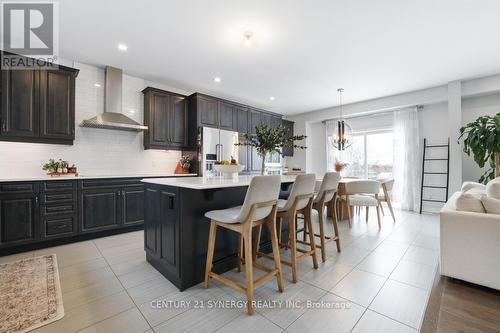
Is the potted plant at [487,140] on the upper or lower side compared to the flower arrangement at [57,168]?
upper

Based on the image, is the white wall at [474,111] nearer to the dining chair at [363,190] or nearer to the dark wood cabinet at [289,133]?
the dining chair at [363,190]

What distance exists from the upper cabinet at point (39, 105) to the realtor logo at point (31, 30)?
7.3 inches

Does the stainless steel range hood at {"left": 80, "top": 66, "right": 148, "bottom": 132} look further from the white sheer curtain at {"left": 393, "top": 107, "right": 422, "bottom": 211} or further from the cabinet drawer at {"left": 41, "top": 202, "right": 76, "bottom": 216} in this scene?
the white sheer curtain at {"left": 393, "top": 107, "right": 422, "bottom": 211}

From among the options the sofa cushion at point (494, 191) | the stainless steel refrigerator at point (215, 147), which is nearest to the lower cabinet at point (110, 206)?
the stainless steel refrigerator at point (215, 147)

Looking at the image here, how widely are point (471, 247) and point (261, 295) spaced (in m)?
1.82

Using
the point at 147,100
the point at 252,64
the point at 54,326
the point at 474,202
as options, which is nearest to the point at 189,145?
the point at 147,100

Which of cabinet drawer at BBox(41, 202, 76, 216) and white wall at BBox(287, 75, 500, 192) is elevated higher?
white wall at BBox(287, 75, 500, 192)

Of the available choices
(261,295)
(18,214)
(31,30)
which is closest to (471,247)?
(261,295)

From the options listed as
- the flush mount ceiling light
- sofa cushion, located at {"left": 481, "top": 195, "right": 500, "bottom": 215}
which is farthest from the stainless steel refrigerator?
sofa cushion, located at {"left": 481, "top": 195, "right": 500, "bottom": 215}

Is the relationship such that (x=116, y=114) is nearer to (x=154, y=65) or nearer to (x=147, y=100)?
(x=147, y=100)

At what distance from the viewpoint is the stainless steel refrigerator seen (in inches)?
168

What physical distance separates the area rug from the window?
19.9 feet

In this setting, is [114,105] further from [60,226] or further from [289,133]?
[289,133]

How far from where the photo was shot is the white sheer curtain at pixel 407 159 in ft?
16.3
